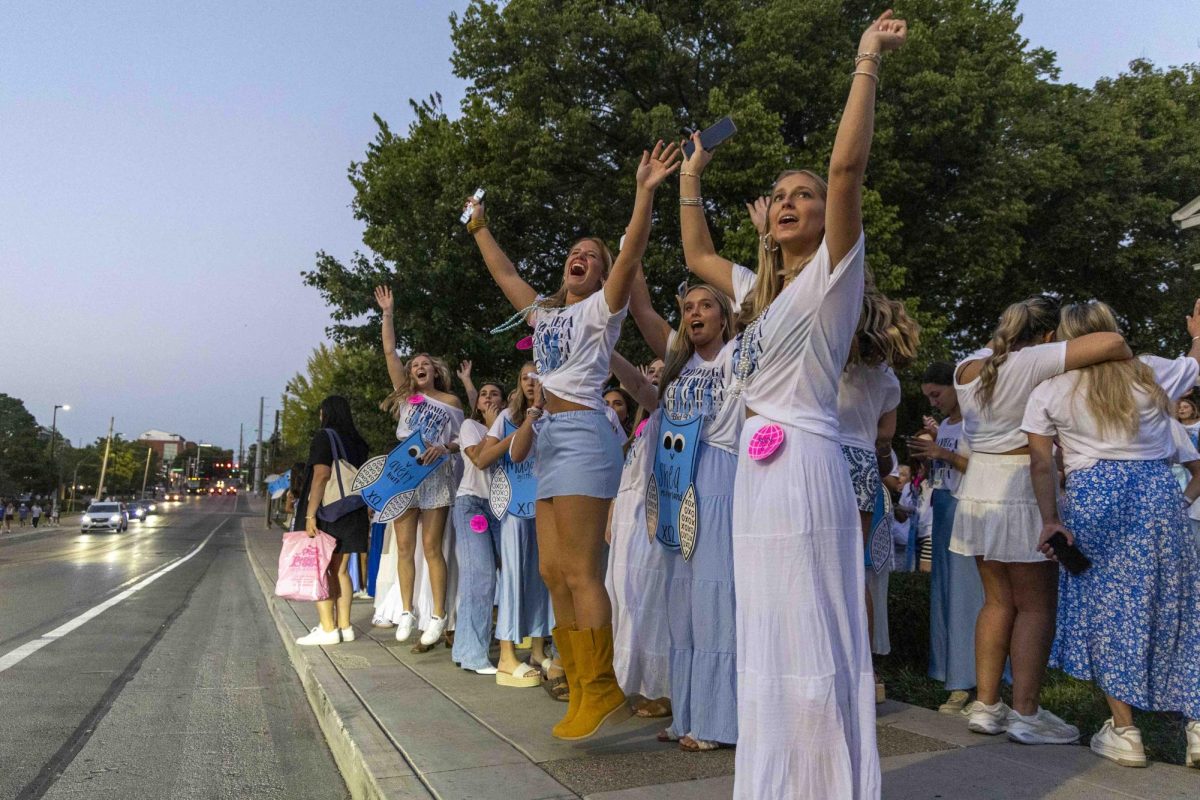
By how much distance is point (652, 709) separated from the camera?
15.3 feet

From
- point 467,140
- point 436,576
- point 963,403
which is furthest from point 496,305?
point 963,403

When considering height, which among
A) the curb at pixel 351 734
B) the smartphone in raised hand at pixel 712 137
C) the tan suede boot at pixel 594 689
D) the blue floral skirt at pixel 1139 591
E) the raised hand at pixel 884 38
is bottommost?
the curb at pixel 351 734

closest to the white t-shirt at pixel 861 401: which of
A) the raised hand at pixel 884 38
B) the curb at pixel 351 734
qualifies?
the raised hand at pixel 884 38

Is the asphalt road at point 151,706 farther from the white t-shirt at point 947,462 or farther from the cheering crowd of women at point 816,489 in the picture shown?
the white t-shirt at point 947,462

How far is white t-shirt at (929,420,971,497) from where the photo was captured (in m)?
5.13

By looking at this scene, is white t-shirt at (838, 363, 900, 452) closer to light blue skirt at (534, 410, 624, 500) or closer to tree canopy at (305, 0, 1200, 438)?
light blue skirt at (534, 410, 624, 500)

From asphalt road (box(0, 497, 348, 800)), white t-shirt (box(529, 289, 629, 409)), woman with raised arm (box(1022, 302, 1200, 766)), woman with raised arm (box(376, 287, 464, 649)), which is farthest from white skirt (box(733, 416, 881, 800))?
woman with raised arm (box(376, 287, 464, 649))

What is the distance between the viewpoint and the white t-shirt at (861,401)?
391 centimetres

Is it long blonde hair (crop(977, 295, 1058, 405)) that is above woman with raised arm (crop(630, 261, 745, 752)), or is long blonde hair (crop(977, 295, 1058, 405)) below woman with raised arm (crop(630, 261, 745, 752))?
above

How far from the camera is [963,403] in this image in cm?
460

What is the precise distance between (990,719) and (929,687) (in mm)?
1717

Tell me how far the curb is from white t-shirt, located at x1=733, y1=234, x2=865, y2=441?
1872mm

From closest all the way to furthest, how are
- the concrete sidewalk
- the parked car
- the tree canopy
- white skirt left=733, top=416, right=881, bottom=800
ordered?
white skirt left=733, top=416, right=881, bottom=800
the concrete sidewalk
the tree canopy
the parked car

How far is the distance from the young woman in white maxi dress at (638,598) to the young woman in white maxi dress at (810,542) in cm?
158
